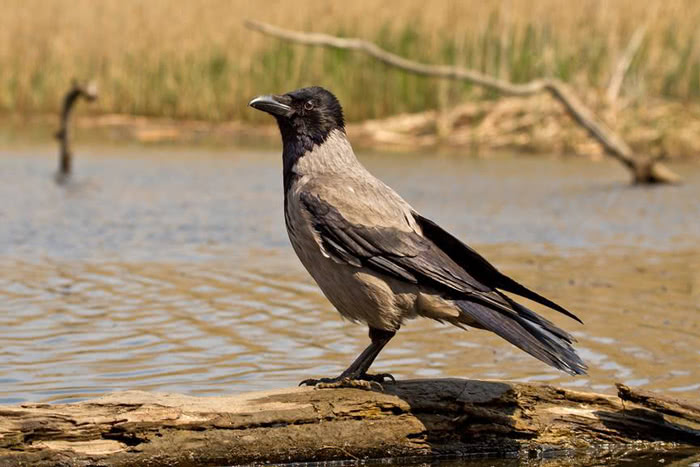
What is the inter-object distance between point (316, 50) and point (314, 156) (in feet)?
48.2

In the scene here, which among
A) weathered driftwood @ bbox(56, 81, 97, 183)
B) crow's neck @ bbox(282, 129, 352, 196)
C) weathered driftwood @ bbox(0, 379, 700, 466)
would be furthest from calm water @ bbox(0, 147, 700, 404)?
crow's neck @ bbox(282, 129, 352, 196)

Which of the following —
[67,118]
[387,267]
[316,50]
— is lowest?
[67,118]

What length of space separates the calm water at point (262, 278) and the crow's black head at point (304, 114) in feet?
4.27

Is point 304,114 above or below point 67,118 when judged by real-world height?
above

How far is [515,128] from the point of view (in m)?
18.9

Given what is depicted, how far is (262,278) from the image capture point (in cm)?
905

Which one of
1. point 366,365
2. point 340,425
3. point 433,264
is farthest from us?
point 366,365

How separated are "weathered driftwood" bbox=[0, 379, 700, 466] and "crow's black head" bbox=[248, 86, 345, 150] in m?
1.18

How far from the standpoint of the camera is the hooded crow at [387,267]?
5.00 m

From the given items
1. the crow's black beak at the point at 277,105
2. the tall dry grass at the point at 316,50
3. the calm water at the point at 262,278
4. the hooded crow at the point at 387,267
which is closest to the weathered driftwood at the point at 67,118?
the calm water at the point at 262,278

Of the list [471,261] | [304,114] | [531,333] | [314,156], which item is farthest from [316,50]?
[531,333]

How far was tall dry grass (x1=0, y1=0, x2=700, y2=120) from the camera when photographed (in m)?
18.3

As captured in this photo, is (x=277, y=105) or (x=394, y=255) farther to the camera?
(x=277, y=105)

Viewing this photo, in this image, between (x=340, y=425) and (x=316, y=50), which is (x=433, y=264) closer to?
(x=340, y=425)
